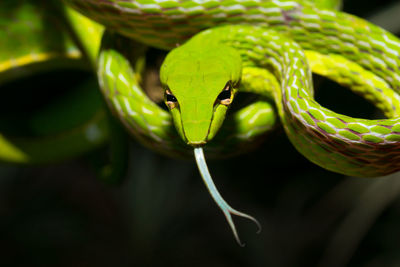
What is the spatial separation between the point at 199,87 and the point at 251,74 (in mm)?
272

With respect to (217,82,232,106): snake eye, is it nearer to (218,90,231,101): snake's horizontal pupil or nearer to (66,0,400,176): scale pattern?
(218,90,231,101): snake's horizontal pupil

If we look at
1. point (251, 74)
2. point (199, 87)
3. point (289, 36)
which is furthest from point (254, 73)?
point (199, 87)

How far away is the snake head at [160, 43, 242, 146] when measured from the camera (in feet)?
3.45

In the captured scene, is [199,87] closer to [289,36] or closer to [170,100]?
[170,100]

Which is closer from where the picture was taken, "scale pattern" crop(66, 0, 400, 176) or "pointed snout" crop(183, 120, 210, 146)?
"pointed snout" crop(183, 120, 210, 146)

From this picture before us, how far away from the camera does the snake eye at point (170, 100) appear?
3.64 ft

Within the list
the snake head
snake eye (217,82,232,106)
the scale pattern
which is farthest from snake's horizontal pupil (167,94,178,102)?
the scale pattern

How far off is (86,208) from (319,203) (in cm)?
207

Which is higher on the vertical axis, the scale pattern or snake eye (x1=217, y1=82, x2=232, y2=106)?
the scale pattern

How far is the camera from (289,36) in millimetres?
1310

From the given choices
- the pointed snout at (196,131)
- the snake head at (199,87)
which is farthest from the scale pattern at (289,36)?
the pointed snout at (196,131)

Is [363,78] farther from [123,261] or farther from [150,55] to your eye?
[123,261]

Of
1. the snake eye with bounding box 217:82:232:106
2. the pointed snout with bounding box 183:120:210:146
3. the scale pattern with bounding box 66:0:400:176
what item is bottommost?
the pointed snout with bounding box 183:120:210:146

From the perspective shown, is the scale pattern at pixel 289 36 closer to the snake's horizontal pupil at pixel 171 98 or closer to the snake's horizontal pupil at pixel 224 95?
the snake's horizontal pupil at pixel 224 95
